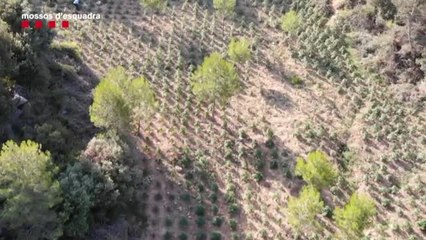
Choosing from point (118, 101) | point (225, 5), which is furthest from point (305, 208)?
point (225, 5)

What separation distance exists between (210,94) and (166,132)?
619cm

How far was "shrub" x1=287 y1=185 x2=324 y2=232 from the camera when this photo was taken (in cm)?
3906

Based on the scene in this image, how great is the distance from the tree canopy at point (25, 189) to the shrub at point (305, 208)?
19.1m

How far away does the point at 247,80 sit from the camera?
58.4 meters

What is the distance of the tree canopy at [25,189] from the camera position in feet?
109

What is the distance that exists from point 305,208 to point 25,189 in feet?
71.0

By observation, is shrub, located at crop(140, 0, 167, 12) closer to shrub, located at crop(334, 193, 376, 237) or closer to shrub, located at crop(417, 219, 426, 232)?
shrub, located at crop(334, 193, 376, 237)

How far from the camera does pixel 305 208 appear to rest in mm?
39312

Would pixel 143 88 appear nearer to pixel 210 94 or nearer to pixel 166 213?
pixel 210 94

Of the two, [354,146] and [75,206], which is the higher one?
[354,146]

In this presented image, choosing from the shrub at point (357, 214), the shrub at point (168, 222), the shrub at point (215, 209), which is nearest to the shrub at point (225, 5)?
the shrub at point (215, 209)

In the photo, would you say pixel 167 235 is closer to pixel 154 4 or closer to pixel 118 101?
pixel 118 101

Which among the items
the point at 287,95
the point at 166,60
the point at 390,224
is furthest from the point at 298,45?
the point at 390,224

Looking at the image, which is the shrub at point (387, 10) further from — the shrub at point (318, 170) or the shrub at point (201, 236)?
the shrub at point (201, 236)
